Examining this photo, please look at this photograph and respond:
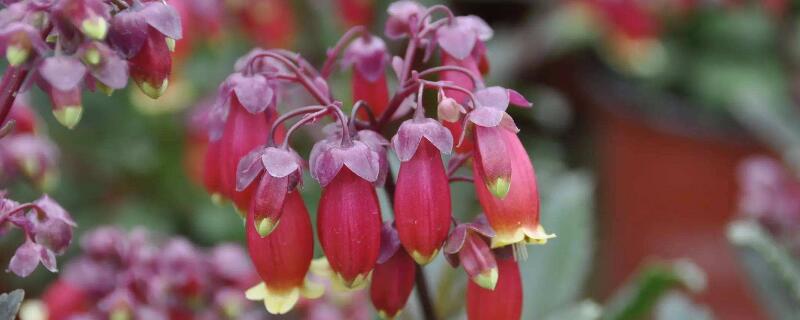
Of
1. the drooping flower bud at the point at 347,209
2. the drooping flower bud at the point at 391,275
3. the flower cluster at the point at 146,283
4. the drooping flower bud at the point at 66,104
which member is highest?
the drooping flower bud at the point at 66,104

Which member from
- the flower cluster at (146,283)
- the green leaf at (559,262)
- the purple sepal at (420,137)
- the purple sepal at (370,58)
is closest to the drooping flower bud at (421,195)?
the purple sepal at (420,137)

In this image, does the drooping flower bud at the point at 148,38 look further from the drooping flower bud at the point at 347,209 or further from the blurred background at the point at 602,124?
the blurred background at the point at 602,124

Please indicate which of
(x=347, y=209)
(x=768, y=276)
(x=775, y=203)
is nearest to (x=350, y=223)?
(x=347, y=209)

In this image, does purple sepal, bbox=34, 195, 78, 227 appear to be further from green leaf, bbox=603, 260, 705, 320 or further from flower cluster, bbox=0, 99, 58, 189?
green leaf, bbox=603, 260, 705, 320

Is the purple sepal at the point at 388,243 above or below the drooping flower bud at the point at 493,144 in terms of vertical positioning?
below

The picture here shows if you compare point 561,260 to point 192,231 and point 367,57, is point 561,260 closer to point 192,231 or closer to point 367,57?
point 367,57

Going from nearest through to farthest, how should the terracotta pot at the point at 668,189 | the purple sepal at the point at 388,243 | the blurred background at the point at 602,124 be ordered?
the purple sepal at the point at 388,243 → the blurred background at the point at 602,124 → the terracotta pot at the point at 668,189

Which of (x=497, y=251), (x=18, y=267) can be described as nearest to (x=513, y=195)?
(x=497, y=251)
